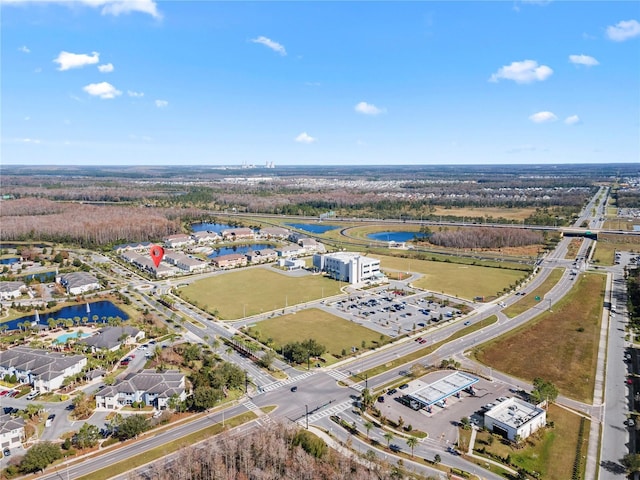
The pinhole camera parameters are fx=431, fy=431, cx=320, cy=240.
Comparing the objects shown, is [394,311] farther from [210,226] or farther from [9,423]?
[210,226]

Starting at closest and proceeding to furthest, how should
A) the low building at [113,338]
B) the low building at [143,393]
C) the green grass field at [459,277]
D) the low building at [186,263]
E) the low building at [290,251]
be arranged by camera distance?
the low building at [143,393]
the low building at [113,338]
the green grass field at [459,277]
the low building at [186,263]
the low building at [290,251]

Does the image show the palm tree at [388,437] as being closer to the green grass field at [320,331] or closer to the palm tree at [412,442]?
the palm tree at [412,442]

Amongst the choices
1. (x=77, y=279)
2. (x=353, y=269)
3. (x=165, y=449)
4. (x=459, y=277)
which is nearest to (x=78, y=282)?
(x=77, y=279)

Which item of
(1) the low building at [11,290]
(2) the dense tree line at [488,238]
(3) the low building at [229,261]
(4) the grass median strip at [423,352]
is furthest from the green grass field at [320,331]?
(2) the dense tree line at [488,238]

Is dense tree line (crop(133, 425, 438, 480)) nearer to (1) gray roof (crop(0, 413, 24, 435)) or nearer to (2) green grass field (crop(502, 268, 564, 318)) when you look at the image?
(1) gray roof (crop(0, 413, 24, 435))

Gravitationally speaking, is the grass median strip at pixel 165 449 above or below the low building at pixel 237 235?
below

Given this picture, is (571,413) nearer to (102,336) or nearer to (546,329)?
(546,329)
